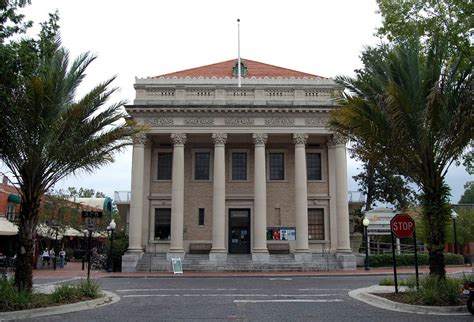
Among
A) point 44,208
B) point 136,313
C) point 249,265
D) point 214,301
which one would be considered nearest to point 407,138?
point 214,301

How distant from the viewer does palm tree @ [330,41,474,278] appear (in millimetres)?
14328

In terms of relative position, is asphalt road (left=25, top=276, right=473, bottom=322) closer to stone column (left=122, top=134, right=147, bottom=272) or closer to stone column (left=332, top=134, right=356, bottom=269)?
stone column (left=122, top=134, right=147, bottom=272)

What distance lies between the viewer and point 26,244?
14.0 meters

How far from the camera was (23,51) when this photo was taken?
1172cm

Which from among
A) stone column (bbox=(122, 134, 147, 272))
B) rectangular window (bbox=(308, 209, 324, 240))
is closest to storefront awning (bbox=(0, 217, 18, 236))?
stone column (bbox=(122, 134, 147, 272))

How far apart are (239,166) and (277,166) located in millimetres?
2907

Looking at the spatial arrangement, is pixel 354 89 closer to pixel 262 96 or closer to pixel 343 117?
pixel 343 117

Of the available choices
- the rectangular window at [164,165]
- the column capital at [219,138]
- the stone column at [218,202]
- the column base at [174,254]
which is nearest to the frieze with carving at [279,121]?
the column capital at [219,138]

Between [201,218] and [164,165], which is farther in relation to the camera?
[164,165]

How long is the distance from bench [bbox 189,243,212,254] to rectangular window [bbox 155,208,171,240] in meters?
1.85

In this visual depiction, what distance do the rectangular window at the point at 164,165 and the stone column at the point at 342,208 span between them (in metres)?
12.3

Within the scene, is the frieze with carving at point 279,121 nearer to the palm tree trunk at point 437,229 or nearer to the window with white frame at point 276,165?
the window with white frame at point 276,165

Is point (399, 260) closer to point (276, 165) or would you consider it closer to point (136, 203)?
point (276, 165)

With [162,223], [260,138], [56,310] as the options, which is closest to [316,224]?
[260,138]
